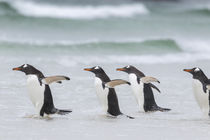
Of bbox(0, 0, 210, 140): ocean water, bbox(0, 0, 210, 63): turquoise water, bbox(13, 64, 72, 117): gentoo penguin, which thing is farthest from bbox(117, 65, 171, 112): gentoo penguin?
bbox(0, 0, 210, 63): turquoise water

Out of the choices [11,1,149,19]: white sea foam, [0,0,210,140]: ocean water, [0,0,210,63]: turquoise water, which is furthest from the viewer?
[11,1,149,19]: white sea foam

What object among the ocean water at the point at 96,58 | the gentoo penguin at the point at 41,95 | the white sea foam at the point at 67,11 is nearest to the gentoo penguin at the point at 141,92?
the ocean water at the point at 96,58

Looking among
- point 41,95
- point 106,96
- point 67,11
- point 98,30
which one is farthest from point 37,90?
point 67,11

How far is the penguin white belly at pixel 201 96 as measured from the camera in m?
8.12

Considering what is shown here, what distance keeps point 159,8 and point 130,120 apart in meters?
27.1

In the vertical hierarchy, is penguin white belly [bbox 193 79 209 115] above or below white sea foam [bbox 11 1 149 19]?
below

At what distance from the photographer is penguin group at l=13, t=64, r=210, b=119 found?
7676 mm

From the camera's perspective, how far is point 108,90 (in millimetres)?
8086

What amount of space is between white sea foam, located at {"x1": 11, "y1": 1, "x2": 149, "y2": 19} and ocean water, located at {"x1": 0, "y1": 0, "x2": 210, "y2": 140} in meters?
0.04

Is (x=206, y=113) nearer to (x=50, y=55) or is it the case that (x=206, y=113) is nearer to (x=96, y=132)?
(x=96, y=132)

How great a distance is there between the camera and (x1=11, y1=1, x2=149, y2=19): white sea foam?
23656 millimetres

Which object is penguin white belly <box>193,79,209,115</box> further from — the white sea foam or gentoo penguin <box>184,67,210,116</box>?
the white sea foam

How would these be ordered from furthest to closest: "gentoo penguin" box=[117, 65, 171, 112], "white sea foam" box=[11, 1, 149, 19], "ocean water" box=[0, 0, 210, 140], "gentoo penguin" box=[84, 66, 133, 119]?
"white sea foam" box=[11, 1, 149, 19] → "gentoo penguin" box=[117, 65, 171, 112] → "gentoo penguin" box=[84, 66, 133, 119] → "ocean water" box=[0, 0, 210, 140]

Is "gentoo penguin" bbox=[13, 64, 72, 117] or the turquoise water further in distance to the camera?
the turquoise water
